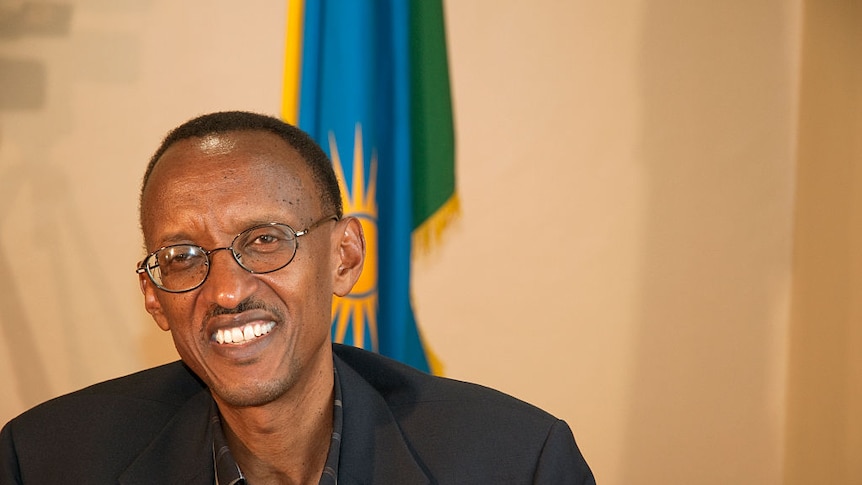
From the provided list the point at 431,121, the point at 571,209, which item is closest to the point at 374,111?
the point at 431,121

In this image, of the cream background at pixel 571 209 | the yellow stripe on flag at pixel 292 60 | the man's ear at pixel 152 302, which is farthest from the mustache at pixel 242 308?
the cream background at pixel 571 209

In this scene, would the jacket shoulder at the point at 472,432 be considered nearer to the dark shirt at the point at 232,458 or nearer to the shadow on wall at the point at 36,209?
the dark shirt at the point at 232,458

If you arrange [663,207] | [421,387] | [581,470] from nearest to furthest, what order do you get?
[581,470] < [421,387] < [663,207]

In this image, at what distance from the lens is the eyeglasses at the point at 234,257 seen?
1.74m

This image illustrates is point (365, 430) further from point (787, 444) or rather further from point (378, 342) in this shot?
point (787, 444)

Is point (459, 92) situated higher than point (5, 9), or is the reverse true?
point (5, 9)

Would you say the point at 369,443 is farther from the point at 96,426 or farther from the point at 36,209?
the point at 36,209

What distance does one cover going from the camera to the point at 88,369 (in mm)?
3582

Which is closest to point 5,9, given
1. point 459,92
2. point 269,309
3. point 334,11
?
point 334,11

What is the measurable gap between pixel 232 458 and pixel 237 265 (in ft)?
1.44

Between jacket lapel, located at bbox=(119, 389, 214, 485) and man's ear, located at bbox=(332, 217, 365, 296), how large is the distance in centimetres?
41

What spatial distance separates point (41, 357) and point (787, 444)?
9.46 feet

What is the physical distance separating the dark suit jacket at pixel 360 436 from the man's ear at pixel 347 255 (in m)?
0.20

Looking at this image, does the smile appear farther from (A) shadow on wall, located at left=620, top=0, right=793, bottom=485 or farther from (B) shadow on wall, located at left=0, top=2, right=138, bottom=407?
(A) shadow on wall, located at left=620, top=0, right=793, bottom=485
